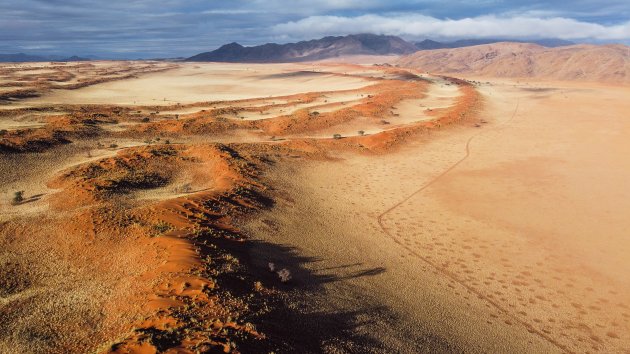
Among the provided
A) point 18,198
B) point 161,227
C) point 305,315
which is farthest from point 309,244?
point 18,198

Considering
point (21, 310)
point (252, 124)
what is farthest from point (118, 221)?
point (252, 124)

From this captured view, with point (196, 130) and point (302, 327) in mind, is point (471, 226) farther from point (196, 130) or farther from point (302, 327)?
point (196, 130)

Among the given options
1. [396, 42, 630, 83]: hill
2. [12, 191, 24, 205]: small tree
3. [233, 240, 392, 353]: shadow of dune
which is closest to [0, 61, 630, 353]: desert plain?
[233, 240, 392, 353]: shadow of dune

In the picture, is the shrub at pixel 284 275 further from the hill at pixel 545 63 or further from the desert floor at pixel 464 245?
the hill at pixel 545 63

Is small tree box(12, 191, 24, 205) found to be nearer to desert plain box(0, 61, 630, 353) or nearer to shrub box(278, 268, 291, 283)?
desert plain box(0, 61, 630, 353)

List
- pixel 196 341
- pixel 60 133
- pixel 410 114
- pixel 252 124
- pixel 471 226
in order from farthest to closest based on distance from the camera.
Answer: pixel 410 114
pixel 252 124
pixel 60 133
pixel 471 226
pixel 196 341

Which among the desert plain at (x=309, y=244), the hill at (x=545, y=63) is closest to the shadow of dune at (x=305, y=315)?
the desert plain at (x=309, y=244)
